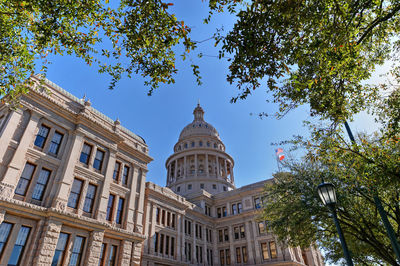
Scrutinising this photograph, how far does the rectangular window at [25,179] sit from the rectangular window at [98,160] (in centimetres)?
521

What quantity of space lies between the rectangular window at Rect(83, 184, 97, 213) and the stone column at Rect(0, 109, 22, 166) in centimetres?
685

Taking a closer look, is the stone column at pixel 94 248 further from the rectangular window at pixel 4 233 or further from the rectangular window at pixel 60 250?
the rectangular window at pixel 4 233

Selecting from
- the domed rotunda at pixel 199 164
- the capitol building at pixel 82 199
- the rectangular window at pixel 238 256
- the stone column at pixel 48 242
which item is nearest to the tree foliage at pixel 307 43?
the capitol building at pixel 82 199

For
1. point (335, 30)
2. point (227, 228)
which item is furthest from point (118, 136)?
point (227, 228)

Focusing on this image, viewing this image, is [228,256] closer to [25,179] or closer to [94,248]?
[94,248]

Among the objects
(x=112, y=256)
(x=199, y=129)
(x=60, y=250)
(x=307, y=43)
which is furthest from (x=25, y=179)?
(x=199, y=129)

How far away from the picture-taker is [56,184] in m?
19.0

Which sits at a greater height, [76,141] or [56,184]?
[76,141]

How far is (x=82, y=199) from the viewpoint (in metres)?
20.2

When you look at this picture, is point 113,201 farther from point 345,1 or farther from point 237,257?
point 237,257

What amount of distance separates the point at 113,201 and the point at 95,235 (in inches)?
158

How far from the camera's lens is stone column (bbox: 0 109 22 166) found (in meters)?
16.8

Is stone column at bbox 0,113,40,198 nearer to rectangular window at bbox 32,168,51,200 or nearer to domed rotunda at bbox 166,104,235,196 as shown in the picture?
rectangular window at bbox 32,168,51,200

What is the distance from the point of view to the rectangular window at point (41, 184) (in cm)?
1777
